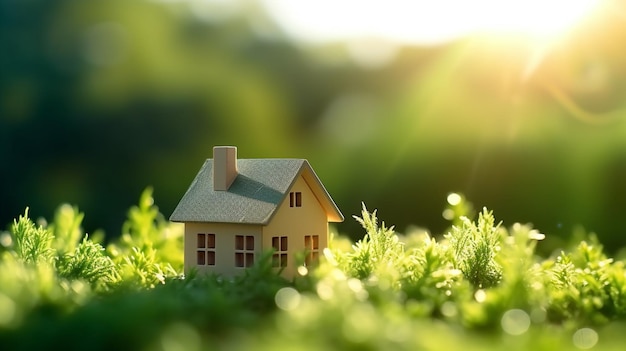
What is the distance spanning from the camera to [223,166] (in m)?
9.44

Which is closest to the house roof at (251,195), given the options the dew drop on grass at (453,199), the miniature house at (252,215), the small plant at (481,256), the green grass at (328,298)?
the miniature house at (252,215)

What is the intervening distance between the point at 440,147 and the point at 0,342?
35.6ft

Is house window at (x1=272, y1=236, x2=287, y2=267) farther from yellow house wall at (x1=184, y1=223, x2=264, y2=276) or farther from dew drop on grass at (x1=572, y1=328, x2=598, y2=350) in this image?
dew drop on grass at (x1=572, y1=328, x2=598, y2=350)

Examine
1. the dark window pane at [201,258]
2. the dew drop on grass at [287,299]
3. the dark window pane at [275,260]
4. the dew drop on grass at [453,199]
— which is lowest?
the dew drop on grass at [287,299]

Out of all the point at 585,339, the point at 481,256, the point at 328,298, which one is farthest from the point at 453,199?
the point at 328,298

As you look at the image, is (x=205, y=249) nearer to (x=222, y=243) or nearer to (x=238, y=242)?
(x=222, y=243)

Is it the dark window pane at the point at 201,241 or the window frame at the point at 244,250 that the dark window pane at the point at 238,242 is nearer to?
the window frame at the point at 244,250

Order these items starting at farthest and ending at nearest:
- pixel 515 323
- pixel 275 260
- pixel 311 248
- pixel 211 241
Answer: pixel 311 248
pixel 211 241
pixel 275 260
pixel 515 323

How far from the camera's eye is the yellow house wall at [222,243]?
28.9 feet

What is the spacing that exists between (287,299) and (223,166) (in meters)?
3.02

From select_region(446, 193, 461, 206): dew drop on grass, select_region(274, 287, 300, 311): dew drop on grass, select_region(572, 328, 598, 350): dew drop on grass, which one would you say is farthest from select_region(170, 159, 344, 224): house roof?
select_region(572, 328, 598, 350): dew drop on grass

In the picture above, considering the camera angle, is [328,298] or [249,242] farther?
[249,242]

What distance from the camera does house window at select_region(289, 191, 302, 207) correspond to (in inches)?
358

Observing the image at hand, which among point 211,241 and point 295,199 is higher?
point 295,199
